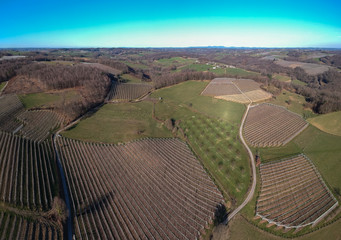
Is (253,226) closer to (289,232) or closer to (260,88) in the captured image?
(289,232)

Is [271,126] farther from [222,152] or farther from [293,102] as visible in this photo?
[293,102]

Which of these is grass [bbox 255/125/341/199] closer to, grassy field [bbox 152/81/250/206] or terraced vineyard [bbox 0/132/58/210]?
grassy field [bbox 152/81/250/206]

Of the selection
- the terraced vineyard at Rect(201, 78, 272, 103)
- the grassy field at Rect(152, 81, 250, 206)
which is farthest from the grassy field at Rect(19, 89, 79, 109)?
the terraced vineyard at Rect(201, 78, 272, 103)

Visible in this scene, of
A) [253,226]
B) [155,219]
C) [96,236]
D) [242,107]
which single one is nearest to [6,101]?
[96,236]

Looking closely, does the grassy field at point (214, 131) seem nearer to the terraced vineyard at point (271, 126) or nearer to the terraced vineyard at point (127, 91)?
the terraced vineyard at point (271, 126)

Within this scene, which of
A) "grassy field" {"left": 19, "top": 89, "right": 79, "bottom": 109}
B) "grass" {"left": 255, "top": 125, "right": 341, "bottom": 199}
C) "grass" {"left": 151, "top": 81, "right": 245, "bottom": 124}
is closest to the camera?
"grass" {"left": 255, "top": 125, "right": 341, "bottom": 199}
